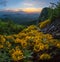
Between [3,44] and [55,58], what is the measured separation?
2479mm

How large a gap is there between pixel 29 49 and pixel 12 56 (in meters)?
1.35

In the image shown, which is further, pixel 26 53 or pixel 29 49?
pixel 29 49

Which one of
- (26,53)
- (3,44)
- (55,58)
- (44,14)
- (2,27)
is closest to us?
(55,58)

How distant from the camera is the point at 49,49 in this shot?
10461 mm

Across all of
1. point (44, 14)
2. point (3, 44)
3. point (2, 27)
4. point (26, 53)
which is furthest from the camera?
point (44, 14)

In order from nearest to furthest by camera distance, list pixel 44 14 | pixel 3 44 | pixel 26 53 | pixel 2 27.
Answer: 1. pixel 26 53
2. pixel 3 44
3. pixel 2 27
4. pixel 44 14

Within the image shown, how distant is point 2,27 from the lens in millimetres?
14789

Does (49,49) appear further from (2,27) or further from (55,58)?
(2,27)

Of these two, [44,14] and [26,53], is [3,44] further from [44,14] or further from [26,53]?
[44,14]

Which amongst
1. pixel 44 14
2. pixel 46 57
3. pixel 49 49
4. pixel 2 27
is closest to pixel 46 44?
pixel 49 49

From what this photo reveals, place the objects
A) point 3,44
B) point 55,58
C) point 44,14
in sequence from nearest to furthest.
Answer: point 55,58 < point 3,44 < point 44,14

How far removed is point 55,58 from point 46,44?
1376 millimetres

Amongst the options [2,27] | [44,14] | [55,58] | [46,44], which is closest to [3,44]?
[46,44]

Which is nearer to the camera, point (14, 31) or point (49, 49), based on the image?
point (49, 49)
